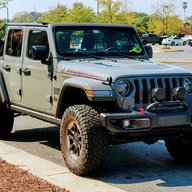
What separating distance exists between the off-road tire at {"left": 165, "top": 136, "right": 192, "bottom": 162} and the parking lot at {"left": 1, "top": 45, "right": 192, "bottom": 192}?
0.12 metres

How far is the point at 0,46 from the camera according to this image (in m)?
8.63

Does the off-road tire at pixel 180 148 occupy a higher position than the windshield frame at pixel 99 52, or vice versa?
the windshield frame at pixel 99 52

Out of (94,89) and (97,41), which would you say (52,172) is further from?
(97,41)

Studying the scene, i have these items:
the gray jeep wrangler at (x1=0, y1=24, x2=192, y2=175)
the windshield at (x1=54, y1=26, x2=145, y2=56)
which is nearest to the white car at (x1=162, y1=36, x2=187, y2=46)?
the windshield at (x1=54, y1=26, x2=145, y2=56)

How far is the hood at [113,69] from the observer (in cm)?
604

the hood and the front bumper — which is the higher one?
the hood

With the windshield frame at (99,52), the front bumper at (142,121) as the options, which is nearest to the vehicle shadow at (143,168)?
the front bumper at (142,121)

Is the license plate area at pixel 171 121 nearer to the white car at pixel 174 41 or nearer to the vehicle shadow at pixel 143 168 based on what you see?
the vehicle shadow at pixel 143 168

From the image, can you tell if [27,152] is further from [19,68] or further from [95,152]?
[95,152]

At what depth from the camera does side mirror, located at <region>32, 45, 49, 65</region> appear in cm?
Result: 684

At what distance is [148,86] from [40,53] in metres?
1.66

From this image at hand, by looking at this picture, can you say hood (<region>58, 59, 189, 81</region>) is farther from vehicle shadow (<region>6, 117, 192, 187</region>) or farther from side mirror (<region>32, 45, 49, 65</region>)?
vehicle shadow (<region>6, 117, 192, 187</region>)

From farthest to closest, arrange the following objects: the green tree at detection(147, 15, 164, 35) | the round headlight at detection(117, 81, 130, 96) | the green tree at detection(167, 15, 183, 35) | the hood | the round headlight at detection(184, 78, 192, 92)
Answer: the green tree at detection(147, 15, 164, 35) < the green tree at detection(167, 15, 183, 35) < the round headlight at detection(184, 78, 192, 92) < the hood < the round headlight at detection(117, 81, 130, 96)

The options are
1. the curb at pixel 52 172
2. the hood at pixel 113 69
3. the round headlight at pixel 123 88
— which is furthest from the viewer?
the hood at pixel 113 69
